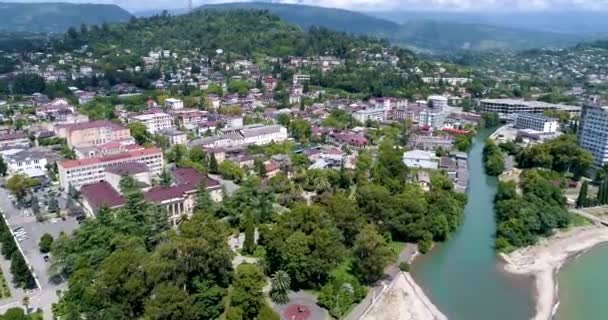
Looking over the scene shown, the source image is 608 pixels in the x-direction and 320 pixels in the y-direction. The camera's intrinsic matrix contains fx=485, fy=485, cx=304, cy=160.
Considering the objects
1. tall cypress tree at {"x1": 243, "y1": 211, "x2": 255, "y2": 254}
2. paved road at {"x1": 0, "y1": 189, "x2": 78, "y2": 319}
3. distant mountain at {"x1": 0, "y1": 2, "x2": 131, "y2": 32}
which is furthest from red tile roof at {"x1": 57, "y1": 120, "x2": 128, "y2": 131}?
distant mountain at {"x1": 0, "y1": 2, "x2": 131, "y2": 32}

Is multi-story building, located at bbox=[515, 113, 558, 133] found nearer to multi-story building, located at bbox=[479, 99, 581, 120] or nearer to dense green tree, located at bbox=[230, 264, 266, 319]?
multi-story building, located at bbox=[479, 99, 581, 120]

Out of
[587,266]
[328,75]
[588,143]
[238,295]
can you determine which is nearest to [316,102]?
[328,75]

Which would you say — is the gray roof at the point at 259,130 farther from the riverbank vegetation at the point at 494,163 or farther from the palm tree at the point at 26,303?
the palm tree at the point at 26,303

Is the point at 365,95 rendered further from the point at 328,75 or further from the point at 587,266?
the point at 587,266

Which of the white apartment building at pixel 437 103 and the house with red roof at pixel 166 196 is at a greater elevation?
the white apartment building at pixel 437 103

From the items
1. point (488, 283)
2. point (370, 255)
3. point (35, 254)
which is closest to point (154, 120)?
point (35, 254)

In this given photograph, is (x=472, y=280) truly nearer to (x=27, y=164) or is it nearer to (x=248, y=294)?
(x=248, y=294)

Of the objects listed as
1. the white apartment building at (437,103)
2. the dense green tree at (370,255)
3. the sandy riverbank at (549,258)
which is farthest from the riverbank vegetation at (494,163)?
the dense green tree at (370,255)
